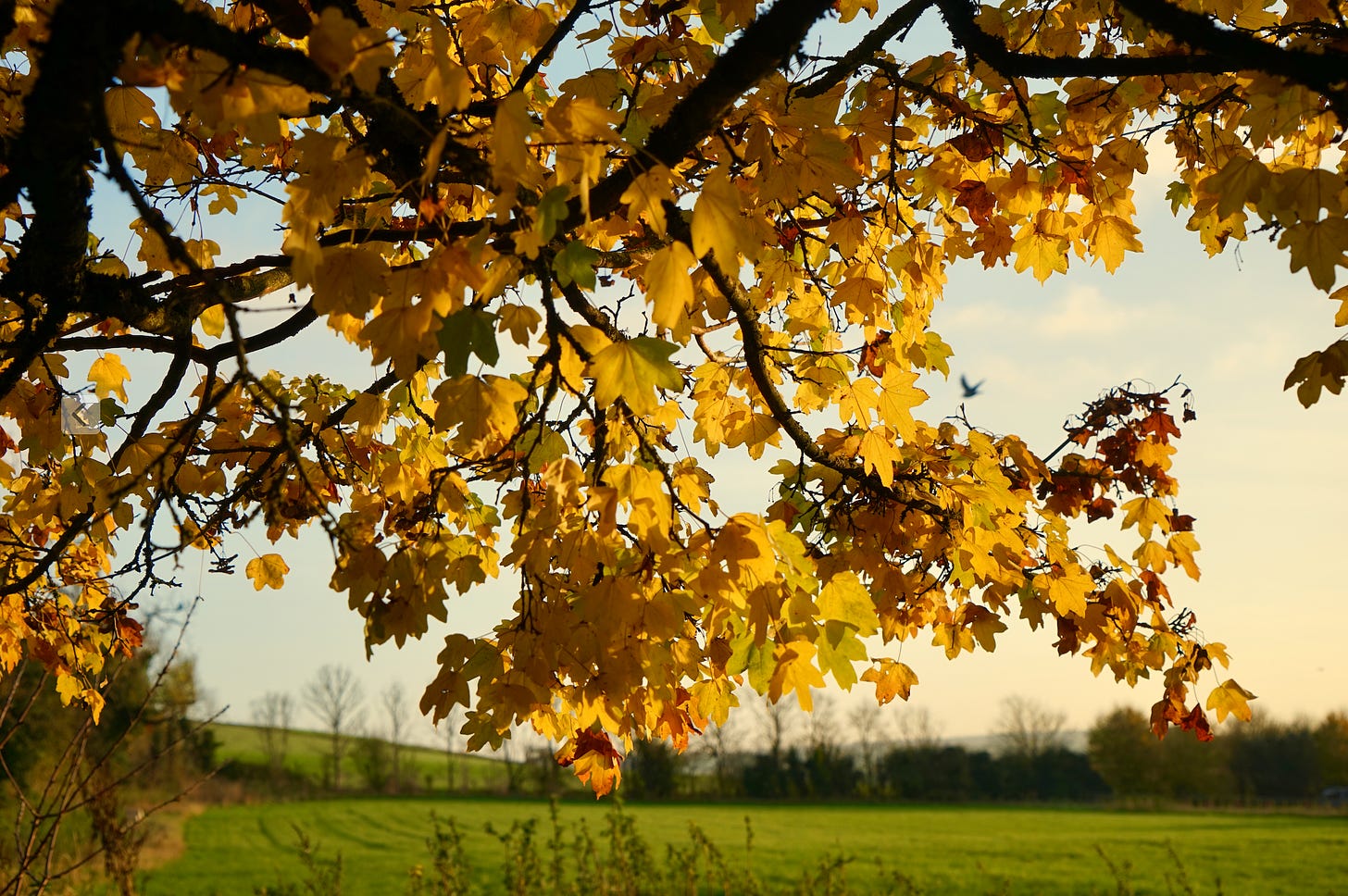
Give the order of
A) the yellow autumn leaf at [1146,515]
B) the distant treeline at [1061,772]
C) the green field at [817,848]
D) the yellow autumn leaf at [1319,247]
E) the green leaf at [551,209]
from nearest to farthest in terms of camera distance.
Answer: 1. the green leaf at [551,209]
2. the yellow autumn leaf at [1319,247]
3. the yellow autumn leaf at [1146,515]
4. the green field at [817,848]
5. the distant treeline at [1061,772]

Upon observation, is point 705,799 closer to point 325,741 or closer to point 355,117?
point 325,741

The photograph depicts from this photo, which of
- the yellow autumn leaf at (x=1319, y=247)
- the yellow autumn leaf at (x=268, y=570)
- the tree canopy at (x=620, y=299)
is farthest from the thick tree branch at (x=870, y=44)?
the yellow autumn leaf at (x=268, y=570)

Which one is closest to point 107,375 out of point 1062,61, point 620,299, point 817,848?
point 620,299

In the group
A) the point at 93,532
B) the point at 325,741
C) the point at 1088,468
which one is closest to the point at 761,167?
the point at 93,532

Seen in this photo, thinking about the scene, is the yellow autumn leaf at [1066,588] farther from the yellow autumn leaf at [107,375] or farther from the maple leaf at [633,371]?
the yellow autumn leaf at [107,375]

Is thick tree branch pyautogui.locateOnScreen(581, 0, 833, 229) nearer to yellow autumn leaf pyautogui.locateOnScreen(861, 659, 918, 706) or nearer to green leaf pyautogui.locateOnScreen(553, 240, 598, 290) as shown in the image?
green leaf pyautogui.locateOnScreen(553, 240, 598, 290)

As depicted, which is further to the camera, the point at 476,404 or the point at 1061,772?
the point at 1061,772

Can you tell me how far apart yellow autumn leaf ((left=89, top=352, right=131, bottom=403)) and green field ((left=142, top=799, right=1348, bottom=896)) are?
4920 millimetres

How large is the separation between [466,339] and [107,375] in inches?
116

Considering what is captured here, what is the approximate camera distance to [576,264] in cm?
189

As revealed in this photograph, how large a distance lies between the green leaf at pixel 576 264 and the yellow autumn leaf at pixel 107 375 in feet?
9.14

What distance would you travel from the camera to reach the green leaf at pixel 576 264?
187cm

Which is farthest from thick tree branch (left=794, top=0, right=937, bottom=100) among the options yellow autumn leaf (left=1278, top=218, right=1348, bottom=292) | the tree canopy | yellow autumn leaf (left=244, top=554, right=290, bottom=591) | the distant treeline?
the distant treeline

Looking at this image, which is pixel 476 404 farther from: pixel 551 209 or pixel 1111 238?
pixel 1111 238
